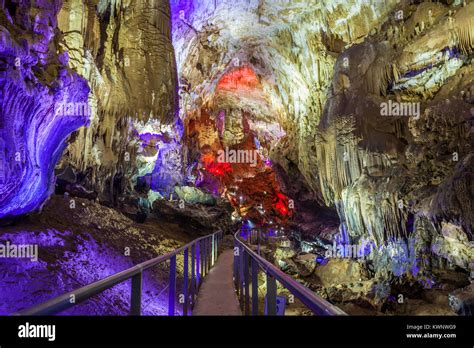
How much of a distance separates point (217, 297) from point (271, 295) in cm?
347

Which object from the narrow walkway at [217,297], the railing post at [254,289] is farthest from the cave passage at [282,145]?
the railing post at [254,289]

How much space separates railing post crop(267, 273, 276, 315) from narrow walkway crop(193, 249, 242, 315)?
2.48m

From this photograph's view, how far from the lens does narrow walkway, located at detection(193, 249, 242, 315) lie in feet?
14.6

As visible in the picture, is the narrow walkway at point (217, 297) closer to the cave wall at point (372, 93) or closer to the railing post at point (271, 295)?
the railing post at point (271, 295)

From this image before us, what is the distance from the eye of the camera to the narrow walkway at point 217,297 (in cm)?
446

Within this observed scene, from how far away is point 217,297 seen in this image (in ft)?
17.2

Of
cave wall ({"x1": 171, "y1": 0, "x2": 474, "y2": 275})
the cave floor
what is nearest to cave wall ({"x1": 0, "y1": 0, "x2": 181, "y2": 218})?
the cave floor

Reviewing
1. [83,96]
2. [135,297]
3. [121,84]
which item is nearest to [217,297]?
[135,297]

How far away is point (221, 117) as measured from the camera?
26594mm

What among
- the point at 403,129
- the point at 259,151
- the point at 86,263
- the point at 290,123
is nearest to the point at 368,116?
the point at 403,129

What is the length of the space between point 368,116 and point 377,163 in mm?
1588

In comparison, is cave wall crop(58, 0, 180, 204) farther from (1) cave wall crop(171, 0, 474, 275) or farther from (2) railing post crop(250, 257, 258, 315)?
(2) railing post crop(250, 257, 258, 315)

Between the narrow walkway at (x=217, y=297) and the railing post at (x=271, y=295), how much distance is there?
2.48 metres
